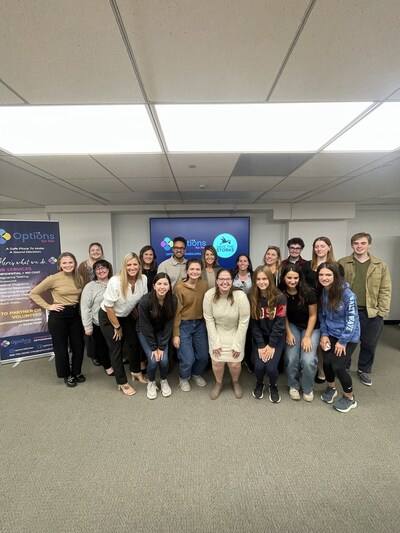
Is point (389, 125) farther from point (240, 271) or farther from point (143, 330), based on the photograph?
point (143, 330)

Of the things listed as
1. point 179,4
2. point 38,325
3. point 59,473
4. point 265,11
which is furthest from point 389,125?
point 38,325

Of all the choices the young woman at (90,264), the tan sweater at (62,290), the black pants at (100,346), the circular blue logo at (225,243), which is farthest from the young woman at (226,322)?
the circular blue logo at (225,243)

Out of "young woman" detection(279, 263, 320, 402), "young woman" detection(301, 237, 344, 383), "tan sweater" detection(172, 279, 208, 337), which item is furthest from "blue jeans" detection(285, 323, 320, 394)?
"tan sweater" detection(172, 279, 208, 337)

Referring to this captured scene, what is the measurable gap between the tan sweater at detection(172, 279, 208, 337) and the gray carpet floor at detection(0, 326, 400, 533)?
853 millimetres

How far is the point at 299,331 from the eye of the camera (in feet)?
7.93

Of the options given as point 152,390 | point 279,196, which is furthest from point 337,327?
point 279,196

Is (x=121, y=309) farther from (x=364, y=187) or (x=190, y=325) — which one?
(x=364, y=187)

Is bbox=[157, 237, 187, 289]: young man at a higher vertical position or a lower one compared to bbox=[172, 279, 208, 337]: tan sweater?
higher

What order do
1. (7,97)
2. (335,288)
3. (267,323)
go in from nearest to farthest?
1. (7,97)
2. (335,288)
3. (267,323)

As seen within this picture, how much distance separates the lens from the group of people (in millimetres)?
2266

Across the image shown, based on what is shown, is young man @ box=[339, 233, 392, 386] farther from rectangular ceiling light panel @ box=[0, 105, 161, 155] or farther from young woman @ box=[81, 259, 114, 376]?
young woman @ box=[81, 259, 114, 376]

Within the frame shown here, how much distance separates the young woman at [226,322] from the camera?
232 cm

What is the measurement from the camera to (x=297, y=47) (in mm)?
1027

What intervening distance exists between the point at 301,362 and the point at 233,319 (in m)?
0.87
